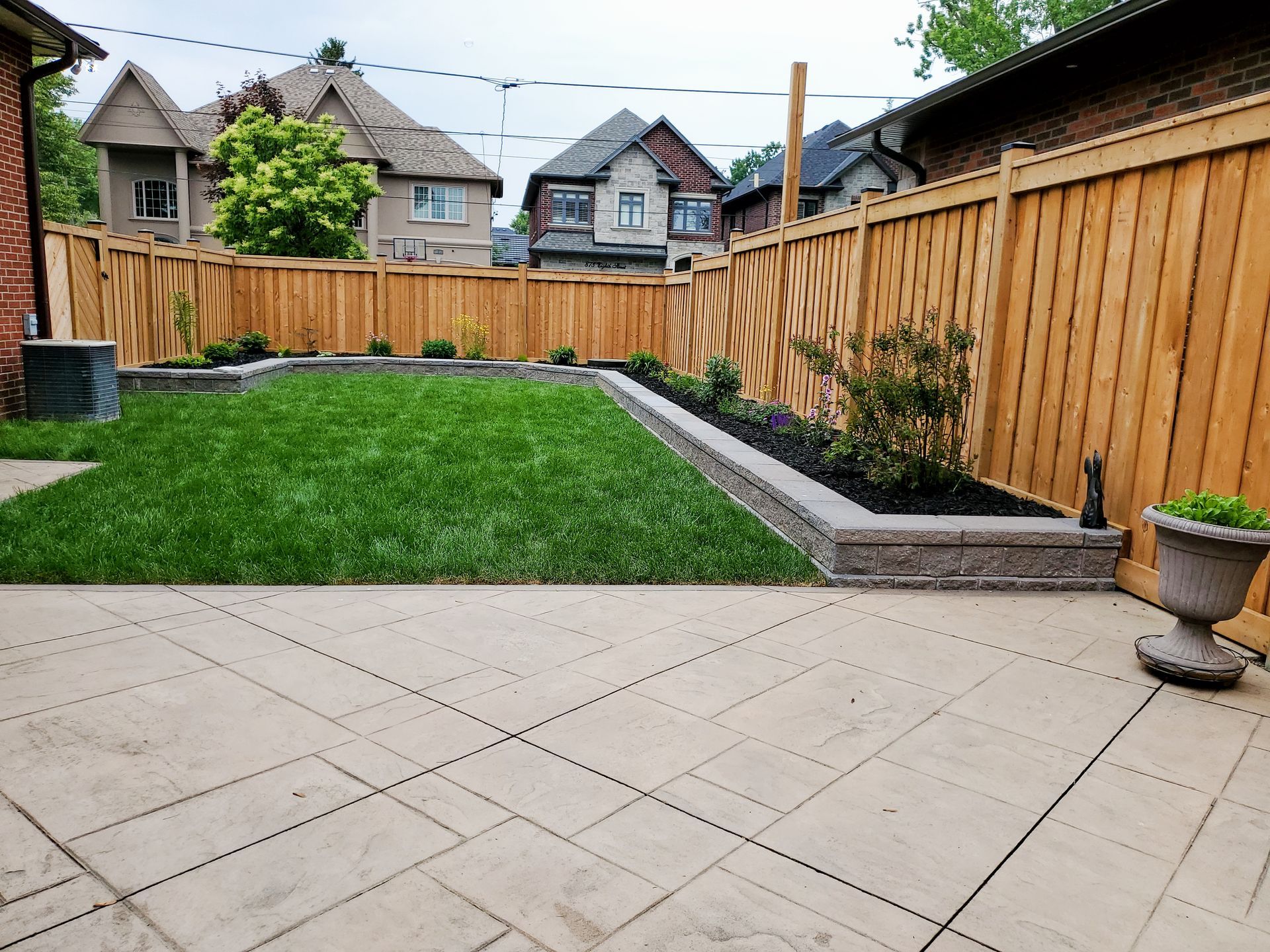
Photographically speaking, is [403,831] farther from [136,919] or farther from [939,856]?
[939,856]

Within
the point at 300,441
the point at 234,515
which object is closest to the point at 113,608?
the point at 234,515

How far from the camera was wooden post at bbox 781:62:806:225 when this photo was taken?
31.3ft

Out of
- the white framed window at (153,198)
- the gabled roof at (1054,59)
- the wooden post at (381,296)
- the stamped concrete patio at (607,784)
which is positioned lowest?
the stamped concrete patio at (607,784)

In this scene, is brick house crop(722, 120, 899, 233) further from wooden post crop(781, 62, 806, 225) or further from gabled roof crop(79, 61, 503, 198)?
wooden post crop(781, 62, 806, 225)

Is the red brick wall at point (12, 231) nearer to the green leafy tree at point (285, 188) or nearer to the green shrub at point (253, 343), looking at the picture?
the green shrub at point (253, 343)

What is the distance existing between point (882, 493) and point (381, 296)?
13.1 metres

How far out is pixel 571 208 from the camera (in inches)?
1409

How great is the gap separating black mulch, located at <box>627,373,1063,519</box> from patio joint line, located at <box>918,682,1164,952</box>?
5.82 feet

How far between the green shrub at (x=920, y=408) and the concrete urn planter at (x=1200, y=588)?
2.08 meters

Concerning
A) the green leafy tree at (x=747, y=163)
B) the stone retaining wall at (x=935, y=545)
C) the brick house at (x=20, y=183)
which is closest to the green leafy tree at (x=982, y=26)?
the brick house at (x=20, y=183)

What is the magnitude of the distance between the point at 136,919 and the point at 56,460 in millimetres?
6277

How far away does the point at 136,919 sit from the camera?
1.98 metres

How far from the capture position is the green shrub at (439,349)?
16.1 metres

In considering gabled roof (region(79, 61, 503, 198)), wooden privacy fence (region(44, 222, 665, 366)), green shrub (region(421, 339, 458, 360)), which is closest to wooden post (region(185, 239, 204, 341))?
wooden privacy fence (region(44, 222, 665, 366))
